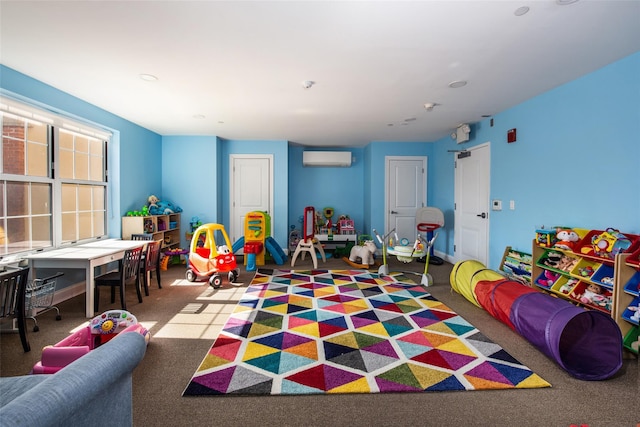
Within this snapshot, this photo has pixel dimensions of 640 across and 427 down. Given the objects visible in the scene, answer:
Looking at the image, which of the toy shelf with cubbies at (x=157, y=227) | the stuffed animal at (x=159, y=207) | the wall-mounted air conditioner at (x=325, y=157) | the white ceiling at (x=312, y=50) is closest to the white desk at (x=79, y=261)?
the toy shelf with cubbies at (x=157, y=227)

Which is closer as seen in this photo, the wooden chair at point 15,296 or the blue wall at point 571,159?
the wooden chair at point 15,296

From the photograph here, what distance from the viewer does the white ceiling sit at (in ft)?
6.70

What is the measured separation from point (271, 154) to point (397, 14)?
182 inches

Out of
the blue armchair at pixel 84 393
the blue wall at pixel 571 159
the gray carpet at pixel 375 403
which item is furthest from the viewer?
the blue wall at pixel 571 159

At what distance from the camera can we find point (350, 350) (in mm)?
2410

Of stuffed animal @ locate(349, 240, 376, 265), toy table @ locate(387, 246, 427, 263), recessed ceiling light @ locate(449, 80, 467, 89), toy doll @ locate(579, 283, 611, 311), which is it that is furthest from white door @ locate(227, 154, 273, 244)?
toy doll @ locate(579, 283, 611, 311)

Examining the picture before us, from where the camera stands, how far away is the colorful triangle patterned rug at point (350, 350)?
197 centimetres

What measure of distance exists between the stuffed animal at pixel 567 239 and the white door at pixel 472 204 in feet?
5.31

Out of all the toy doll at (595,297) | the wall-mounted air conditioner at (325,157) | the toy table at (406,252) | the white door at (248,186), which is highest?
the wall-mounted air conditioner at (325,157)

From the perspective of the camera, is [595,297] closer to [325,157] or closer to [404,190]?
[404,190]

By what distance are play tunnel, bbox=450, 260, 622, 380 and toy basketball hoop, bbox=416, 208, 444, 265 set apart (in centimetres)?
280

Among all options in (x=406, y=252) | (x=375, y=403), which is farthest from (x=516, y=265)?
(x=375, y=403)

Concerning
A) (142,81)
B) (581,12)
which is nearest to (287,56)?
(142,81)

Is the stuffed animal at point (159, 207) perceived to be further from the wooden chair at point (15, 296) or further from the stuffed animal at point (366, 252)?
the stuffed animal at point (366, 252)
